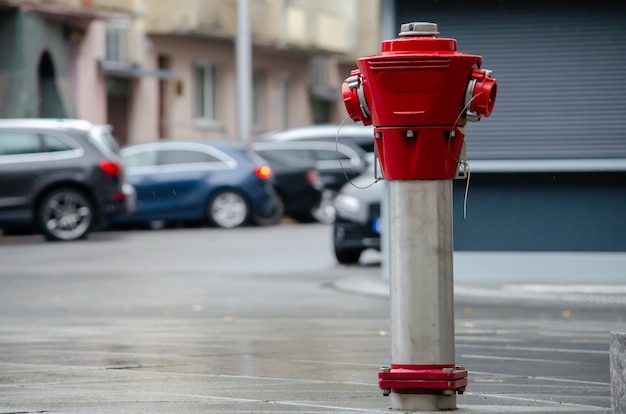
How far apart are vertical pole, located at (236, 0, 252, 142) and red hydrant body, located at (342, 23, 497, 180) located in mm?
33035

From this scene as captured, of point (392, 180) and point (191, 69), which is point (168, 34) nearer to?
point (191, 69)

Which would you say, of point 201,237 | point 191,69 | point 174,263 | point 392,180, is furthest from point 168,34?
point 392,180

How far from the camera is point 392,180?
664cm

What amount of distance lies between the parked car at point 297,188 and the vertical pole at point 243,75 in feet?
26.4

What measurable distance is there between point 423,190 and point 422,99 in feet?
1.16

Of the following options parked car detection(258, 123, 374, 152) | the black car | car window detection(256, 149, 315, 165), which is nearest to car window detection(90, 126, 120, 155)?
the black car

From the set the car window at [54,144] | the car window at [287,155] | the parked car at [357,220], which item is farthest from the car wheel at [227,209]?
the parked car at [357,220]

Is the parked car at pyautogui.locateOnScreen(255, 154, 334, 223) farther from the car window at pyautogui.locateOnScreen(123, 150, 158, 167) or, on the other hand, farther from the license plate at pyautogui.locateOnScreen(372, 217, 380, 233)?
the license plate at pyautogui.locateOnScreen(372, 217, 380, 233)

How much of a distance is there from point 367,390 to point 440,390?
138cm

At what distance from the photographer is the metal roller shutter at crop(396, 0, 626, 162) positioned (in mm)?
17516

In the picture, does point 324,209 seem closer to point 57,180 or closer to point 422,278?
point 57,180

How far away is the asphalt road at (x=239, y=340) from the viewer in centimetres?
766

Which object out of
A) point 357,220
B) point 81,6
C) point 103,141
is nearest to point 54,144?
point 103,141

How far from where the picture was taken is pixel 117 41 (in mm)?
42562
